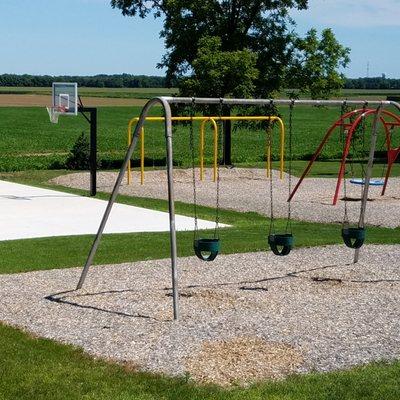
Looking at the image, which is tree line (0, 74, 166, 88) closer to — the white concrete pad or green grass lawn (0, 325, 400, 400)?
the white concrete pad

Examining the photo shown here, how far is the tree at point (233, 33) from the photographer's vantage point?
29109 millimetres

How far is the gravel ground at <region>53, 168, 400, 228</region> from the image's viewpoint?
17875mm

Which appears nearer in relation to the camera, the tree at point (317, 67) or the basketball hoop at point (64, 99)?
the basketball hoop at point (64, 99)

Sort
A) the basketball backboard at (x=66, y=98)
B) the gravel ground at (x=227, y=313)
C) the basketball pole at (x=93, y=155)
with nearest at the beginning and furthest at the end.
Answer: the gravel ground at (x=227, y=313) → the basketball pole at (x=93, y=155) → the basketball backboard at (x=66, y=98)

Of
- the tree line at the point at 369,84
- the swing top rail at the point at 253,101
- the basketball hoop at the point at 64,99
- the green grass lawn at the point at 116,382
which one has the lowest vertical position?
the tree line at the point at 369,84

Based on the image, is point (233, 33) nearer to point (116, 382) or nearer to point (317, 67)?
point (317, 67)

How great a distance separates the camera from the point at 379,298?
10.2 m

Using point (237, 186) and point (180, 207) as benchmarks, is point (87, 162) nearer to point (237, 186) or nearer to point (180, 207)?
point (237, 186)

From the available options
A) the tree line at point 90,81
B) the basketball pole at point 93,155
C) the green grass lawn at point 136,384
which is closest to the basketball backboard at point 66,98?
the basketball pole at point 93,155

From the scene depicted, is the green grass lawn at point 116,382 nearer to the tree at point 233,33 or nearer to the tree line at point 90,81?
the tree at point 233,33

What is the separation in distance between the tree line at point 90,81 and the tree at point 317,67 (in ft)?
312

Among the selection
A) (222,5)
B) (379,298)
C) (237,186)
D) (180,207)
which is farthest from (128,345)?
(222,5)

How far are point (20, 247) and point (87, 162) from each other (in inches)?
568

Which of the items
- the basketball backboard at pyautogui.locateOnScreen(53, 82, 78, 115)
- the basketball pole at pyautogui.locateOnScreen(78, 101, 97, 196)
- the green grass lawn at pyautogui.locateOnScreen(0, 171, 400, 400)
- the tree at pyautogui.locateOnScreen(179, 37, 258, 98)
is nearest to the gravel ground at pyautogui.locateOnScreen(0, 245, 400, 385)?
the green grass lawn at pyautogui.locateOnScreen(0, 171, 400, 400)
